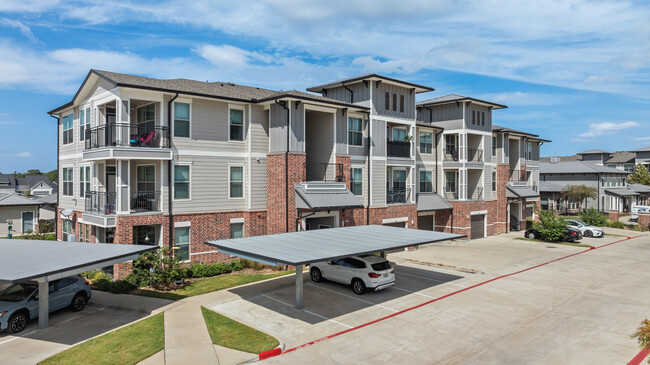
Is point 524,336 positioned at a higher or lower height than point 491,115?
lower

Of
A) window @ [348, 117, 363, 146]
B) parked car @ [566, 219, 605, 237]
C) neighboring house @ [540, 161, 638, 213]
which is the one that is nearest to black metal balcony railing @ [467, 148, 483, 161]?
parked car @ [566, 219, 605, 237]

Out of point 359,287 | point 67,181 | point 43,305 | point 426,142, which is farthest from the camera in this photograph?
point 426,142

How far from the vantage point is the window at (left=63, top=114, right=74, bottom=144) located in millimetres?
28359

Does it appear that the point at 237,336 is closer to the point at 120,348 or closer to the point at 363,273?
the point at 120,348

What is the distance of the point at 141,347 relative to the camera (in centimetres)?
1239

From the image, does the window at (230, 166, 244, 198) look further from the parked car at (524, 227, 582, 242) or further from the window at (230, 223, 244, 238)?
the parked car at (524, 227, 582, 242)

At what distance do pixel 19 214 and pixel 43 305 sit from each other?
3179 cm

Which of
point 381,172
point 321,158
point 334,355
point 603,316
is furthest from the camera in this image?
point 381,172

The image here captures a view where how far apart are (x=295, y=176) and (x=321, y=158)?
3694 millimetres

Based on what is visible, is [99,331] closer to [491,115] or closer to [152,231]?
[152,231]

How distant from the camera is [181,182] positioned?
23016mm

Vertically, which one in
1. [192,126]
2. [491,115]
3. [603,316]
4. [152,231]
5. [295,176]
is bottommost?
[603,316]

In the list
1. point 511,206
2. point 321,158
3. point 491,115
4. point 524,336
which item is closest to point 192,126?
point 321,158

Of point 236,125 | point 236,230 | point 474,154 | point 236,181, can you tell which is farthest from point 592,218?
point 236,125
